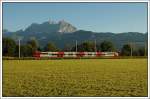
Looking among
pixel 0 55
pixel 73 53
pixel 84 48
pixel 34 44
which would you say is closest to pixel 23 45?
pixel 34 44

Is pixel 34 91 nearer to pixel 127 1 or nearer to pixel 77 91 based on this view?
pixel 77 91

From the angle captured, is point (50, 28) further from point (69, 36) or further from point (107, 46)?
point (107, 46)

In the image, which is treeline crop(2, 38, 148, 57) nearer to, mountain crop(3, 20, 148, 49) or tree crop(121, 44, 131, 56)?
tree crop(121, 44, 131, 56)

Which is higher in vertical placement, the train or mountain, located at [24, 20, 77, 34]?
mountain, located at [24, 20, 77, 34]

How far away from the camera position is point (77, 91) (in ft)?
13.4

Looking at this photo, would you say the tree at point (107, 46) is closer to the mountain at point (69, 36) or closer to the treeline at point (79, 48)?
the treeline at point (79, 48)

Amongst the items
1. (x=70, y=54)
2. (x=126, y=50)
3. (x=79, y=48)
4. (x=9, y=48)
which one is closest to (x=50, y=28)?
(x=79, y=48)

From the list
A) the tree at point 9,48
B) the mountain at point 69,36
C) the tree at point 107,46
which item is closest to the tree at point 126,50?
the tree at point 107,46

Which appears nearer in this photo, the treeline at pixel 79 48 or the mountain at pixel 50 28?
the treeline at pixel 79 48

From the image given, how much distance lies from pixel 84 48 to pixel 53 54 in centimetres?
324

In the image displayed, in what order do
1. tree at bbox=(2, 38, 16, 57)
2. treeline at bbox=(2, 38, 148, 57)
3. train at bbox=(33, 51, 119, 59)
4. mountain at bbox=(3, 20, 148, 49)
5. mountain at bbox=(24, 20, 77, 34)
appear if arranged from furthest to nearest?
mountain at bbox=(24, 20, 77, 34) < mountain at bbox=(3, 20, 148, 49) < train at bbox=(33, 51, 119, 59) < treeline at bbox=(2, 38, 148, 57) < tree at bbox=(2, 38, 16, 57)

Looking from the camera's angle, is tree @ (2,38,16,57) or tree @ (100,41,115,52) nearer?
tree @ (2,38,16,57)

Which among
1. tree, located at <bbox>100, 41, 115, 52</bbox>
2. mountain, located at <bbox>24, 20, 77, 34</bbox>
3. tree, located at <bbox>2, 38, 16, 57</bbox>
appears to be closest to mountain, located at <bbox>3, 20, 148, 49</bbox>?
mountain, located at <bbox>24, 20, 77, 34</bbox>

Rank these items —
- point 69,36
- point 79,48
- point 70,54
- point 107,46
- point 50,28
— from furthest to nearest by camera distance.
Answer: point 50,28 < point 69,36 < point 107,46 < point 79,48 < point 70,54
